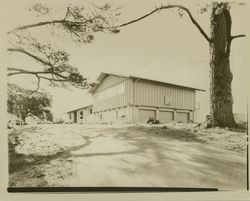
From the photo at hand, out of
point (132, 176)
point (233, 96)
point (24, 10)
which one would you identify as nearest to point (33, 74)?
point (24, 10)

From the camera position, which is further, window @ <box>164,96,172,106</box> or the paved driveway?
window @ <box>164,96,172,106</box>

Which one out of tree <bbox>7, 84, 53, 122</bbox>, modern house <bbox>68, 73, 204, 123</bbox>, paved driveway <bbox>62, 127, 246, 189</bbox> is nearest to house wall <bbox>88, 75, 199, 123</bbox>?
modern house <bbox>68, 73, 204, 123</bbox>

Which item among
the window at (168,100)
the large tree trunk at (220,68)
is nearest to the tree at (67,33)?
the window at (168,100)

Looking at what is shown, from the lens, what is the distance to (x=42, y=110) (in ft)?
5.85

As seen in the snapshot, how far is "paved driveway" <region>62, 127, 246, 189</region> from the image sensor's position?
5.64 ft

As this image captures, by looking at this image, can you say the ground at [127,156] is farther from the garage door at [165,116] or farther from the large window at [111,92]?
the large window at [111,92]

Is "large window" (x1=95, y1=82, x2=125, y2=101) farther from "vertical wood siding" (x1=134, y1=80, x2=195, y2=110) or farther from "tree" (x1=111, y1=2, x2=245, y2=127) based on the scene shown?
"tree" (x1=111, y1=2, x2=245, y2=127)

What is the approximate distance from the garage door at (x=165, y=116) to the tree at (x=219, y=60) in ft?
0.75

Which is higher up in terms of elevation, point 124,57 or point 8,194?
point 124,57

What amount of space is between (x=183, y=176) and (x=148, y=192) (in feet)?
0.70

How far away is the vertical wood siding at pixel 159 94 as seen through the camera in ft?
5.92

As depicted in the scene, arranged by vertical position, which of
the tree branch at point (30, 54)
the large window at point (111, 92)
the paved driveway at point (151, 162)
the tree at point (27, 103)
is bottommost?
the paved driveway at point (151, 162)

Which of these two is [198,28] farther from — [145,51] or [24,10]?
[24,10]

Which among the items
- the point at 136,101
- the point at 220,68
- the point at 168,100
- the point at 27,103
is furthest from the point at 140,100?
the point at 27,103
